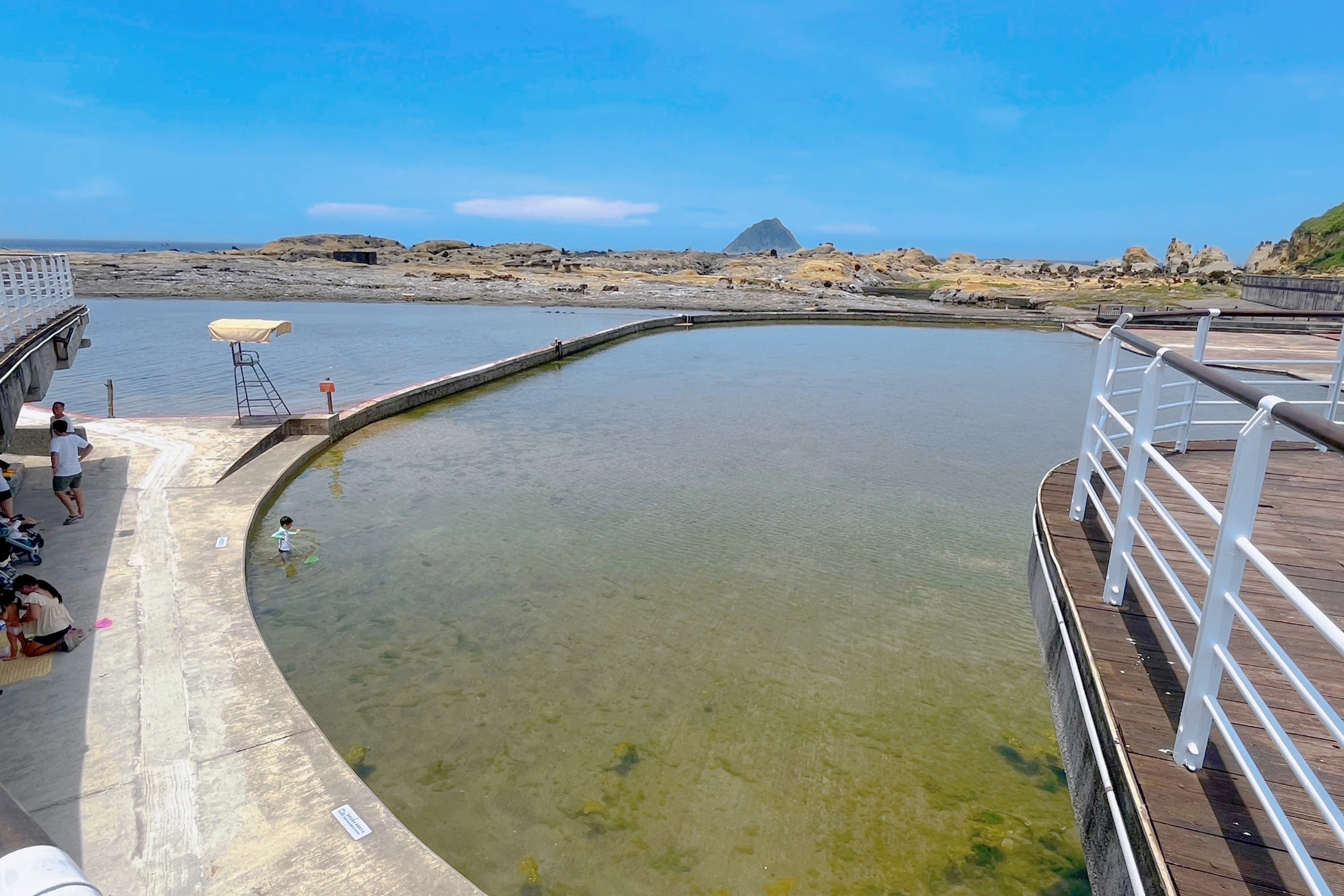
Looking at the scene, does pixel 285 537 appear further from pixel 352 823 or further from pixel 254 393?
pixel 254 393

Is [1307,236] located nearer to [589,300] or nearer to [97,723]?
[589,300]

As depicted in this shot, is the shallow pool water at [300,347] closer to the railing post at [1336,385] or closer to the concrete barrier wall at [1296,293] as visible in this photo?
the railing post at [1336,385]

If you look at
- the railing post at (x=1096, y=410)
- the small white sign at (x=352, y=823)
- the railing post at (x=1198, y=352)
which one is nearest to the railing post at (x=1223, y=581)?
the railing post at (x=1096, y=410)

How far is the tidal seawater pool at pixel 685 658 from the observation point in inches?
199

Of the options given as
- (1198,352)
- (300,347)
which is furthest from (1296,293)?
(300,347)

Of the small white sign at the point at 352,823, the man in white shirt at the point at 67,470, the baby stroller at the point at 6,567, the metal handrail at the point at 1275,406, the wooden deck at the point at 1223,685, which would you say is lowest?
the small white sign at the point at 352,823

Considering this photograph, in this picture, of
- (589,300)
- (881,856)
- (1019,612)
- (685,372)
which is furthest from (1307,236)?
(881,856)

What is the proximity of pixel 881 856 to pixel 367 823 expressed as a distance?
3.33 meters

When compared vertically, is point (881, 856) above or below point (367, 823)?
below

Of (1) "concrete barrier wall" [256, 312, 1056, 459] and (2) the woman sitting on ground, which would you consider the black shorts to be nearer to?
(2) the woman sitting on ground

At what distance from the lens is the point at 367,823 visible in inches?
180

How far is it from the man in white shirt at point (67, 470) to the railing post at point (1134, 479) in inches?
436

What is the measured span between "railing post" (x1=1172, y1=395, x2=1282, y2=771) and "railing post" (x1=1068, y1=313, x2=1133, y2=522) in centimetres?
262

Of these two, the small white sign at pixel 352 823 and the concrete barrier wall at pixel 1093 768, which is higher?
the concrete barrier wall at pixel 1093 768
